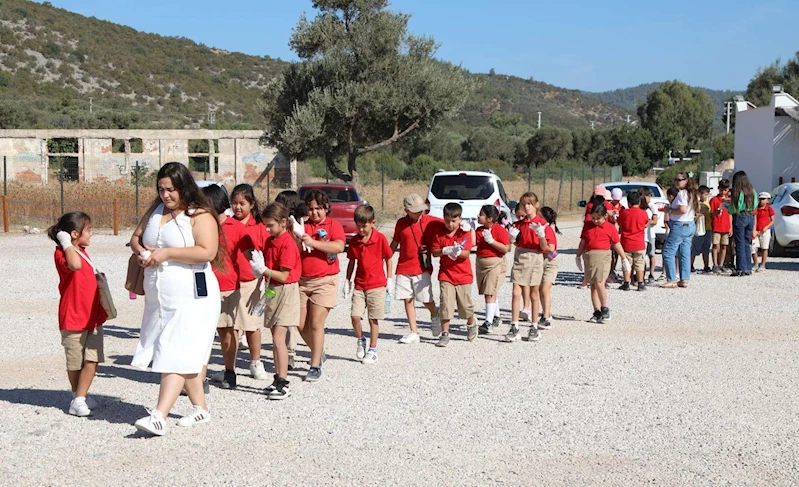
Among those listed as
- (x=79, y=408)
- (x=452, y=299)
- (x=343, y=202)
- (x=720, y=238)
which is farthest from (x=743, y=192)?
(x=79, y=408)

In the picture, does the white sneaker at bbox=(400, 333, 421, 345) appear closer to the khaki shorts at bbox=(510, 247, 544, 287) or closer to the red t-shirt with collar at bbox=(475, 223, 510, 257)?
the red t-shirt with collar at bbox=(475, 223, 510, 257)

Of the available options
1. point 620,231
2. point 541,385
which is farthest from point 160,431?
point 620,231

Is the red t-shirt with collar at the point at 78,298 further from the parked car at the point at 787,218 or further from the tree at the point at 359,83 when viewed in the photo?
the tree at the point at 359,83

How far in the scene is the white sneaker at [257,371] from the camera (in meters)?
8.26

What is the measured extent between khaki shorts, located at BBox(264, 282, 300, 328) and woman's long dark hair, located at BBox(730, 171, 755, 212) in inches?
409

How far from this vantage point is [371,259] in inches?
357

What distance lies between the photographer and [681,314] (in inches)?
478

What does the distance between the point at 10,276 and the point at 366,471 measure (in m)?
11.8

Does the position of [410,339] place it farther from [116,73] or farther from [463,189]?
[116,73]

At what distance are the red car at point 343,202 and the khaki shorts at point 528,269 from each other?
10.4m

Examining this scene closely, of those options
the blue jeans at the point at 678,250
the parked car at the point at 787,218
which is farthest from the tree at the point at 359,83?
the blue jeans at the point at 678,250

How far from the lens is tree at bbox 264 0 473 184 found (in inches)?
1187

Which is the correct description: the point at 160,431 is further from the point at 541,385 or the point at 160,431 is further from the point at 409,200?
the point at 409,200

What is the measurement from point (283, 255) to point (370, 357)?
5.67 feet
